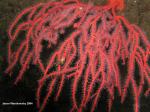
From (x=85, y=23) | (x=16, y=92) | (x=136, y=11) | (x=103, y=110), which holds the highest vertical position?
(x=136, y=11)

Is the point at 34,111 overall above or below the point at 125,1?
below

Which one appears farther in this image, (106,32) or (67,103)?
(67,103)

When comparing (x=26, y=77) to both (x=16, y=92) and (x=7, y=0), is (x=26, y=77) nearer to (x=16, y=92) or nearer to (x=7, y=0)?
(x=16, y=92)

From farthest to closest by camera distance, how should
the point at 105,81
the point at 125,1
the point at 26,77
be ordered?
the point at 26,77 < the point at 125,1 < the point at 105,81

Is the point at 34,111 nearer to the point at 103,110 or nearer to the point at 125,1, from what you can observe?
the point at 103,110

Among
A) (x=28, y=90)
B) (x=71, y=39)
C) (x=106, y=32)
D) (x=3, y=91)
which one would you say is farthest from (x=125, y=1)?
(x=3, y=91)

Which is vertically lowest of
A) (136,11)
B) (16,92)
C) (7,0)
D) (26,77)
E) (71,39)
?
(16,92)

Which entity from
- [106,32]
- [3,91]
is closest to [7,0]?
[3,91]

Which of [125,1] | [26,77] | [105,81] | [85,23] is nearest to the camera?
[105,81]

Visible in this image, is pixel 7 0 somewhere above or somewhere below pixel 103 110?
above
